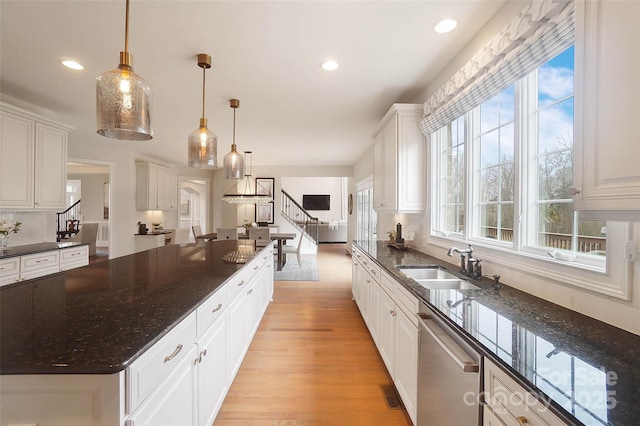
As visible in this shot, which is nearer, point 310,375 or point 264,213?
point 310,375

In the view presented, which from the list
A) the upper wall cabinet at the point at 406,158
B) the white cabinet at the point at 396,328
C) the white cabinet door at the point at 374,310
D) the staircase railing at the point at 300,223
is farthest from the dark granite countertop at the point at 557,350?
the staircase railing at the point at 300,223

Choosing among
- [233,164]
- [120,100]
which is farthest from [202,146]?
[120,100]

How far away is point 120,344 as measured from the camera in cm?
88

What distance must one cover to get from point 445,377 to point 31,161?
4660 millimetres

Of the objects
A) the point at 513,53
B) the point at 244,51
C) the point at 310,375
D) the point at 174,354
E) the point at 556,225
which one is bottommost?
the point at 310,375

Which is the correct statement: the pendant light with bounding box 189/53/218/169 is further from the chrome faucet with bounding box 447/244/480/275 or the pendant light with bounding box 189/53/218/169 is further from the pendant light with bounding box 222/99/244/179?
the chrome faucet with bounding box 447/244/480/275

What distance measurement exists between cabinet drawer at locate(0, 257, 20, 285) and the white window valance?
4407mm

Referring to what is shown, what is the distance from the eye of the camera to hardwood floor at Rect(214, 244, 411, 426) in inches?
70.6

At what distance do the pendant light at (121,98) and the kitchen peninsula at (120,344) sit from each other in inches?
33.8

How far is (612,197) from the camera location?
81 centimetres

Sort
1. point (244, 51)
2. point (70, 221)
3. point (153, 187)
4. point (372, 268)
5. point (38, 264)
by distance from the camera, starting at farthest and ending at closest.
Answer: point (70, 221) → point (153, 187) → point (38, 264) → point (372, 268) → point (244, 51)

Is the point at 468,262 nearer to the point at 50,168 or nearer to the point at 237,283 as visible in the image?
the point at 237,283

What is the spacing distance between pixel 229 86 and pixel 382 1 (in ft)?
5.87

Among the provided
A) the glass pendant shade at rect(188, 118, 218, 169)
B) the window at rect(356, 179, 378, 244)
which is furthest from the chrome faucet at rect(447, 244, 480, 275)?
the window at rect(356, 179, 378, 244)
